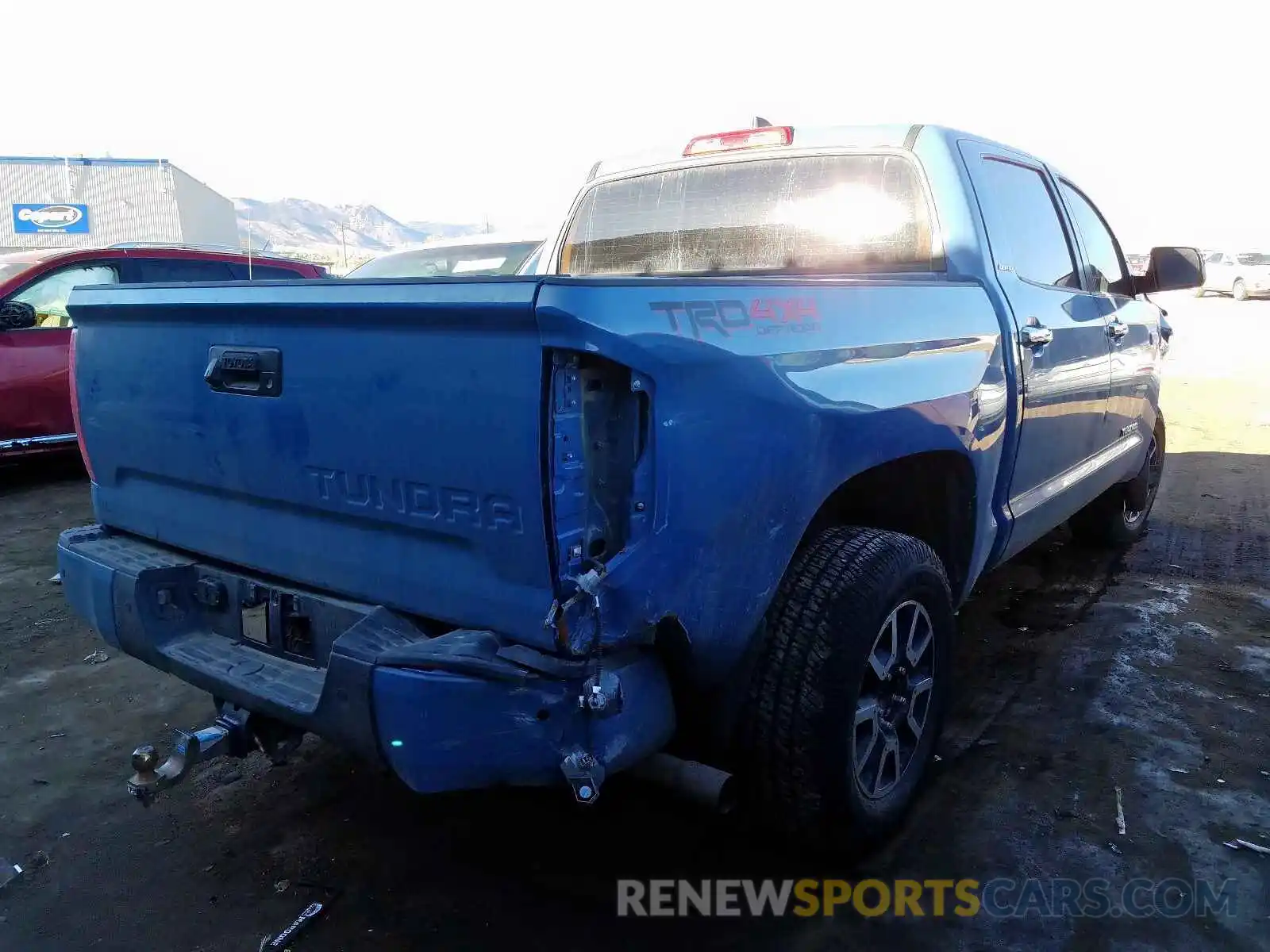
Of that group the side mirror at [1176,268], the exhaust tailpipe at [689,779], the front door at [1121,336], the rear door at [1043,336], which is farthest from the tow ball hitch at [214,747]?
the side mirror at [1176,268]

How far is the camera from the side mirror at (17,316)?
668 centimetres

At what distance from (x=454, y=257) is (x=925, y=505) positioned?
21.9 ft

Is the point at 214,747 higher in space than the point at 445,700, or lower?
lower

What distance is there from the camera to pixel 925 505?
9.63 feet

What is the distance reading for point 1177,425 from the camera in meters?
9.51

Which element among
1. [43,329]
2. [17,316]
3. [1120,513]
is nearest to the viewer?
[1120,513]

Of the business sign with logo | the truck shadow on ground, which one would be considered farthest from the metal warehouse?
the truck shadow on ground

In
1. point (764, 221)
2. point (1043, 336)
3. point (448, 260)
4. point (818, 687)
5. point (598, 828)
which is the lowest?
point (598, 828)

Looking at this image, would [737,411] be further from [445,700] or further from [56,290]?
[56,290]

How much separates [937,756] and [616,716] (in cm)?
170

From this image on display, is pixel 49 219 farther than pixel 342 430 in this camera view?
Yes

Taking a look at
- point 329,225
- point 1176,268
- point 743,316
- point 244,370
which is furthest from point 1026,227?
point 329,225

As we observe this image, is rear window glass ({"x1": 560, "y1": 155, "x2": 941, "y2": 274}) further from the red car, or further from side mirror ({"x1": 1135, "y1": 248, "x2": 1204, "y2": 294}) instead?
the red car

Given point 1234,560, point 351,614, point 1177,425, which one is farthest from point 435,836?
point 1177,425
